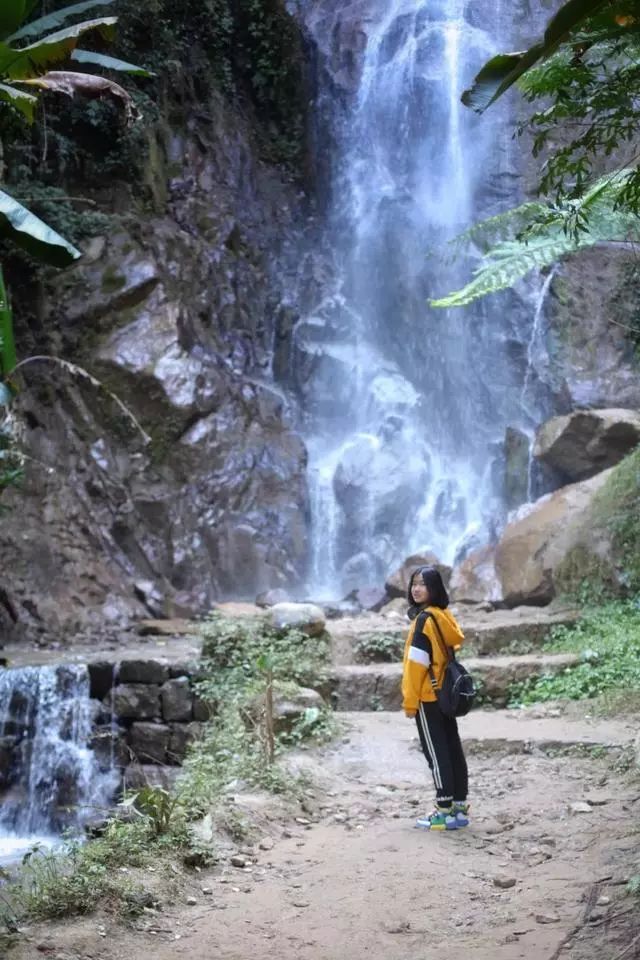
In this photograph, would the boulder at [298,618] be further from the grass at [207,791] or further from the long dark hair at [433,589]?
the long dark hair at [433,589]

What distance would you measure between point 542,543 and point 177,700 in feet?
16.4

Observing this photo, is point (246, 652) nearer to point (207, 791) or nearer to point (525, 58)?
point (207, 791)

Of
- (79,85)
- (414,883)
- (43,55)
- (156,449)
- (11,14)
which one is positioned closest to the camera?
(414,883)

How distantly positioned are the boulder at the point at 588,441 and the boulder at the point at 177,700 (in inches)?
280

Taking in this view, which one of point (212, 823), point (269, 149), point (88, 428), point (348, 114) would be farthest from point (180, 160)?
point (212, 823)

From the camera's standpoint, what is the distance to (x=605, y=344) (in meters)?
17.0

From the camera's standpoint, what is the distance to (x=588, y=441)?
1380 centimetres

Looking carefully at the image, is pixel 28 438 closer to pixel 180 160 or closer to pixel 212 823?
pixel 180 160

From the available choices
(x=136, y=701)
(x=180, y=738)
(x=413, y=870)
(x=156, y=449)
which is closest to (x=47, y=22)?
(x=413, y=870)

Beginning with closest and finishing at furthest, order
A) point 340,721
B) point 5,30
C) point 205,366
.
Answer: point 5,30 < point 340,721 < point 205,366

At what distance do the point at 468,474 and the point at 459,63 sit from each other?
9945mm

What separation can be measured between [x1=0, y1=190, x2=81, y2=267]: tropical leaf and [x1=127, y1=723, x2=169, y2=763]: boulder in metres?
6.04

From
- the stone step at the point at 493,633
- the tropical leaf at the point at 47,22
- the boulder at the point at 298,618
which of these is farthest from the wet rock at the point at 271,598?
the tropical leaf at the point at 47,22

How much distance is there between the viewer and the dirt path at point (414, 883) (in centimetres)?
367
